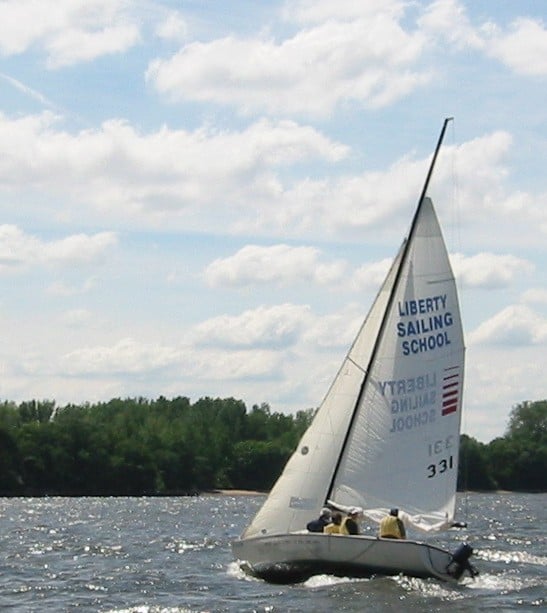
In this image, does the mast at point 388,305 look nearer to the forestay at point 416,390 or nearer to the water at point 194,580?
the forestay at point 416,390

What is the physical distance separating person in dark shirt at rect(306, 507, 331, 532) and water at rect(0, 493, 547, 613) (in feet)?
3.49

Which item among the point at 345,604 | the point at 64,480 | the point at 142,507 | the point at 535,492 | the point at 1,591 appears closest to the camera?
the point at 345,604

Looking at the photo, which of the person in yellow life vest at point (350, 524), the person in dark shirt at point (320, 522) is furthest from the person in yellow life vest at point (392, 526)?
the person in dark shirt at point (320, 522)

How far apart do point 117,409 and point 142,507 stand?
74.2 meters

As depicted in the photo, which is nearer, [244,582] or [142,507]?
[244,582]

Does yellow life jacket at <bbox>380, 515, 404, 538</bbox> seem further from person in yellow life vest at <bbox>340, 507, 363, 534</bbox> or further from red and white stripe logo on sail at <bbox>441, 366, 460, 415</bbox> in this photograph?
red and white stripe logo on sail at <bbox>441, 366, 460, 415</bbox>

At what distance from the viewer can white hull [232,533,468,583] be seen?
1240 inches

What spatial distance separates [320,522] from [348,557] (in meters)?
1.23

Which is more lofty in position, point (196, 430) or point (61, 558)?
point (196, 430)

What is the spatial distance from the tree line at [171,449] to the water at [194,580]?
66781 mm

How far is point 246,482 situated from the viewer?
14600cm

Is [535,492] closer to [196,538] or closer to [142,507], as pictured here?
[142,507]

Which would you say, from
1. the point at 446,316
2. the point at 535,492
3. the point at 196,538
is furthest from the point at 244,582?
the point at 535,492

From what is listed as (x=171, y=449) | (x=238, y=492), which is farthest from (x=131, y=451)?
(x=238, y=492)
